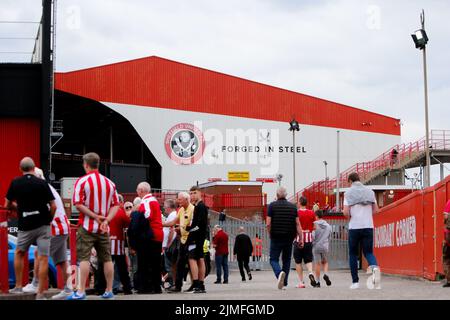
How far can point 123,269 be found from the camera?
14984 mm

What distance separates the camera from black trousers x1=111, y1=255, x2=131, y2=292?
48.5 ft

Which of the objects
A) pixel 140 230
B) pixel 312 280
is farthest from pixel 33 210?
pixel 312 280

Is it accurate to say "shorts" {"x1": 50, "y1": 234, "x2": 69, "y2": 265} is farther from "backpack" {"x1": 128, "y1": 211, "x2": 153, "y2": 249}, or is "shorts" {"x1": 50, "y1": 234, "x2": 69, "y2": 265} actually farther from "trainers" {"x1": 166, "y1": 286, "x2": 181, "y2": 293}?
"trainers" {"x1": 166, "y1": 286, "x2": 181, "y2": 293}

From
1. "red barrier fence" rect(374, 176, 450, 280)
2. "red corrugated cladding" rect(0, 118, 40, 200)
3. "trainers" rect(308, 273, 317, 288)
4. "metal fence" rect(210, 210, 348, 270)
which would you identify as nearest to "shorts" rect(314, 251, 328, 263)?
"trainers" rect(308, 273, 317, 288)

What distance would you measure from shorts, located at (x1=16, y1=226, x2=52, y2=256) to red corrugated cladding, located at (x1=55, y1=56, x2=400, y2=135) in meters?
40.4

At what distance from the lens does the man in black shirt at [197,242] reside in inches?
583

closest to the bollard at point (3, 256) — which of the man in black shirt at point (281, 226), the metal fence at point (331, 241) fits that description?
the man in black shirt at point (281, 226)

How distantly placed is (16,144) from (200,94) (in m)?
25.6

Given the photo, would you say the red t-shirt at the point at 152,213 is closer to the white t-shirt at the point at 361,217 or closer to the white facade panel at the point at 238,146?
the white t-shirt at the point at 361,217

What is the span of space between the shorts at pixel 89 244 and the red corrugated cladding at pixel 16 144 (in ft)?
65.7

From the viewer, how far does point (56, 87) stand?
165 ft

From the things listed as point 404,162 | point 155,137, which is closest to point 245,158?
point 155,137

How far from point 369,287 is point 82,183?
5.11m

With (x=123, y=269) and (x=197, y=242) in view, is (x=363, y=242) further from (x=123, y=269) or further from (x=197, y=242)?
(x=123, y=269)
